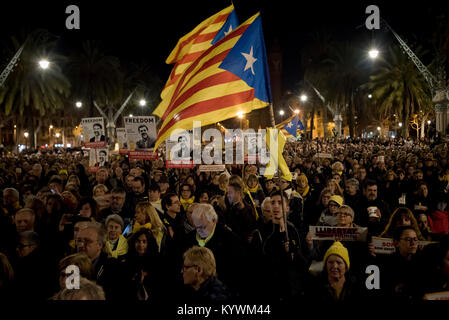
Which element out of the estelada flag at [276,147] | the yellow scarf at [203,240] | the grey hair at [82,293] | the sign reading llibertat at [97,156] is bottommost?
the grey hair at [82,293]

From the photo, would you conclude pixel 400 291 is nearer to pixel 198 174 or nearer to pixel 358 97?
pixel 198 174

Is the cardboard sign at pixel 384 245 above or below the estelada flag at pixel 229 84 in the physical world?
below

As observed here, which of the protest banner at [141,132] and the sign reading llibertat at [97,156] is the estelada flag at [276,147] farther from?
the sign reading llibertat at [97,156]

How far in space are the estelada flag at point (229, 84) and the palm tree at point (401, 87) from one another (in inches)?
1263

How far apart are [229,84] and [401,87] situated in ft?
107

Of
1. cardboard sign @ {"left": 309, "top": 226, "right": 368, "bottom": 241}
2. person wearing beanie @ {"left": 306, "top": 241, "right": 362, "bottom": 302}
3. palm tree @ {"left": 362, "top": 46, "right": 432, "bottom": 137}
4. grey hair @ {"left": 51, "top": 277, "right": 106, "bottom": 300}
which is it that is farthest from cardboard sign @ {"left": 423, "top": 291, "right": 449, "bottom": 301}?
palm tree @ {"left": 362, "top": 46, "right": 432, "bottom": 137}

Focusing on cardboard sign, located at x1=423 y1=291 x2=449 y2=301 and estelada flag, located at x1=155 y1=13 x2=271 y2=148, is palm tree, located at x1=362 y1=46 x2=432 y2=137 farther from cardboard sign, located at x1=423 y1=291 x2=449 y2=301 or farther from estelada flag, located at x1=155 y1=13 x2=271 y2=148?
cardboard sign, located at x1=423 y1=291 x2=449 y2=301

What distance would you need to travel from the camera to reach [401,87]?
33719 millimetres

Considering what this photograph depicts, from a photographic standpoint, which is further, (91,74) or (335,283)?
(91,74)

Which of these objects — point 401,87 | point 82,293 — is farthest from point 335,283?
point 401,87

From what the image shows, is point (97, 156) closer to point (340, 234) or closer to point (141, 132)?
point (141, 132)

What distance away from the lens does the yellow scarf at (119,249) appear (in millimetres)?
4430

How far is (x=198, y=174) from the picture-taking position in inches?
442

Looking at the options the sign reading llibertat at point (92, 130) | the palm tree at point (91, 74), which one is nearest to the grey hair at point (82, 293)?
the sign reading llibertat at point (92, 130)
